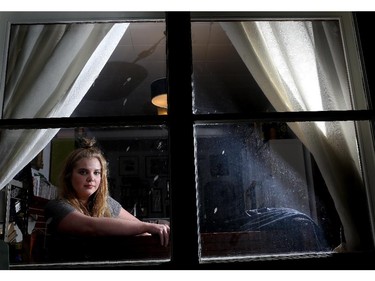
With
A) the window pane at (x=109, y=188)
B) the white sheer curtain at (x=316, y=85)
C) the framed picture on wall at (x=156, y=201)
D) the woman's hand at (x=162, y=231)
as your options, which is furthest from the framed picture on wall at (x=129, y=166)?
the white sheer curtain at (x=316, y=85)

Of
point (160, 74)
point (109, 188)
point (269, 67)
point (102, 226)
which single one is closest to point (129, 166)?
point (109, 188)

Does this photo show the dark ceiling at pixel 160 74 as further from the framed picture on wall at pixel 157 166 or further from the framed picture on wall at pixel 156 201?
the framed picture on wall at pixel 156 201

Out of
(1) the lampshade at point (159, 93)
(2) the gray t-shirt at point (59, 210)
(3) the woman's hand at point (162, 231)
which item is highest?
(1) the lampshade at point (159, 93)

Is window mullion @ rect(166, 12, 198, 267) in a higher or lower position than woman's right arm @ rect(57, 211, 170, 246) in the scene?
higher

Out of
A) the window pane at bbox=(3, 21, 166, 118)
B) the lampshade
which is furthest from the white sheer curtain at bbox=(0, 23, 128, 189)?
the lampshade

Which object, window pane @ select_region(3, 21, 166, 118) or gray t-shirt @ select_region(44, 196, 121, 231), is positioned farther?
window pane @ select_region(3, 21, 166, 118)

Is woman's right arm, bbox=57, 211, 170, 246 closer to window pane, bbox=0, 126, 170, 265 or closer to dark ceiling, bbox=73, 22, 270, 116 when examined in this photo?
window pane, bbox=0, 126, 170, 265

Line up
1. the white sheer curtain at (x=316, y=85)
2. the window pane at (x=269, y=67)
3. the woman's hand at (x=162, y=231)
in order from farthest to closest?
1. the window pane at (x=269, y=67)
2. the white sheer curtain at (x=316, y=85)
3. the woman's hand at (x=162, y=231)

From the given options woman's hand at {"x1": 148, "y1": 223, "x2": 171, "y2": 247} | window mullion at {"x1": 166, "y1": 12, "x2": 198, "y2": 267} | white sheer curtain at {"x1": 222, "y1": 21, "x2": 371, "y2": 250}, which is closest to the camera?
window mullion at {"x1": 166, "y1": 12, "x2": 198, "y2": 267}

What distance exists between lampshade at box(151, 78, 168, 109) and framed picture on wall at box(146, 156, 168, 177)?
19cm

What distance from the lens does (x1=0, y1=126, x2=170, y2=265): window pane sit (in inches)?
52.1

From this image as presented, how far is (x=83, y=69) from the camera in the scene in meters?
1.56

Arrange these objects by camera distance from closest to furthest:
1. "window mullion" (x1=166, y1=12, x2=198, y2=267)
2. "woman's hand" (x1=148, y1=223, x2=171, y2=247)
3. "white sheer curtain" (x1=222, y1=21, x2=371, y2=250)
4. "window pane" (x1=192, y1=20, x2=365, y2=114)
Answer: "window mullion" (x1=166, y1=12, x2=198, y2=267) → "woman's hand" (x1=148, y1=223, x2=171, y2=247) → "white sheer curtain" (x1=222, y1=21, x2=371, y2=250) → "window pane" (x1=192, y1=20, x2=365, y2=114)

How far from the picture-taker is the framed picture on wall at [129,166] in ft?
4.69
